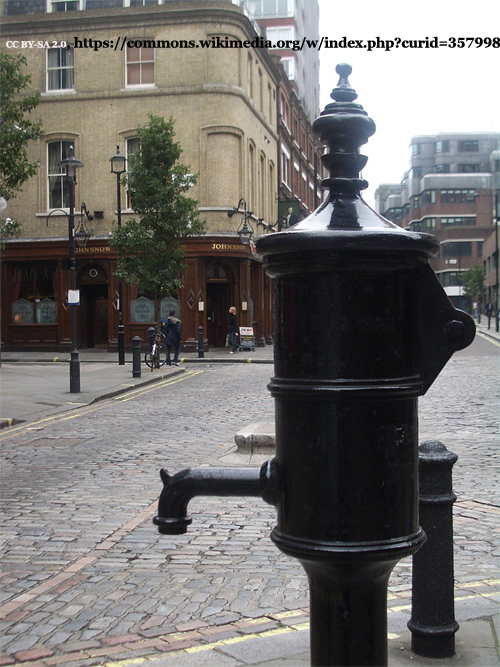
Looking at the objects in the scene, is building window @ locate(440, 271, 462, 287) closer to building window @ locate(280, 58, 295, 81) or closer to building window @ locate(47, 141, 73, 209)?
building window @ locate(280, 58, 295, 81)

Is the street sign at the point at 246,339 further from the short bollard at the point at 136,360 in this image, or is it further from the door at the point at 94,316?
the short bollard at the point at 136,360

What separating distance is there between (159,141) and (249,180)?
34.7 ft

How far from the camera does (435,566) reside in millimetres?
3482

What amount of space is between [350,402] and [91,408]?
13.2 metres

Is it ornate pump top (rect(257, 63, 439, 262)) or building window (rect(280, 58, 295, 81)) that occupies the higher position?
building window (rect(280, 58, 295, 81))

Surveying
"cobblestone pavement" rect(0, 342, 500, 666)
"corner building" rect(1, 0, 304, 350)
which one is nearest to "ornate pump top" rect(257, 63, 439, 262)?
"cobblestone pavement" rect(0, 342, 500, 666)


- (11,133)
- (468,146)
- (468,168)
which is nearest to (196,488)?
(11,133)

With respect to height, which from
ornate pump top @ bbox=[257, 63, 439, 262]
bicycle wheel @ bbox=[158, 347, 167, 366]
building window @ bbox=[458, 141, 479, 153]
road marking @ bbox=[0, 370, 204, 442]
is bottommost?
road marking @ bbox=[0, 370, 204, 442]

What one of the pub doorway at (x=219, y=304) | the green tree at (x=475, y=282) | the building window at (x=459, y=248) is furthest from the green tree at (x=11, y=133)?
the building window at (x=459, y=248)

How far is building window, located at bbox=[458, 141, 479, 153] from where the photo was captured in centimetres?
11300

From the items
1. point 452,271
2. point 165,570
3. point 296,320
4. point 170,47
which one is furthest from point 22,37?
point 452,271

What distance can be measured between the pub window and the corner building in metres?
0.04

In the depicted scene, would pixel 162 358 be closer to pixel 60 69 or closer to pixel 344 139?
pixel 60 69

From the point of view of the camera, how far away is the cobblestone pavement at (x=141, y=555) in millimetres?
3893
